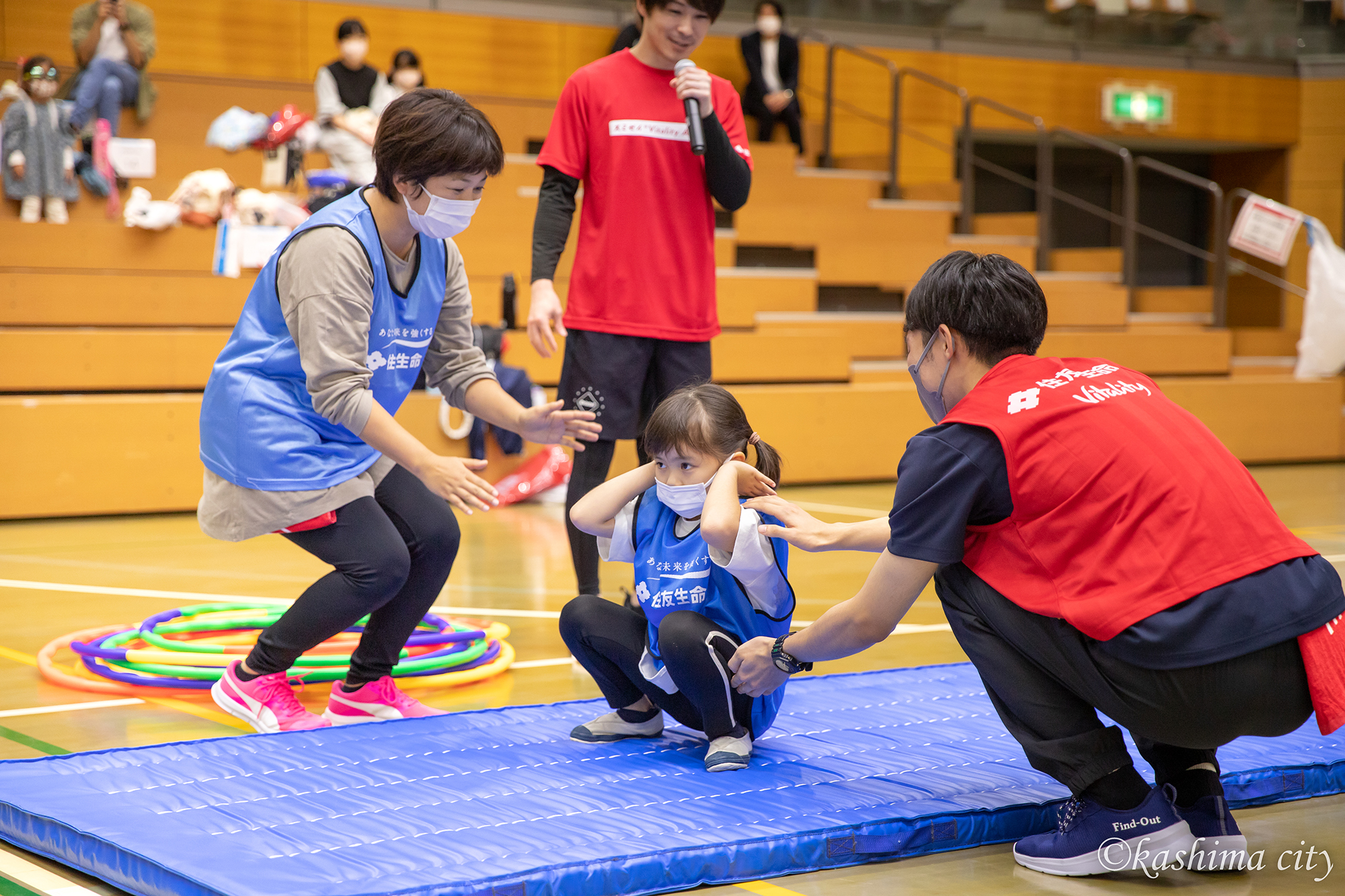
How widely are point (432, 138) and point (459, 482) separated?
668 mm

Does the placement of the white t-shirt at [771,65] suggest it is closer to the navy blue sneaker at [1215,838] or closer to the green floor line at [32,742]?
the green floor line at [32,742]

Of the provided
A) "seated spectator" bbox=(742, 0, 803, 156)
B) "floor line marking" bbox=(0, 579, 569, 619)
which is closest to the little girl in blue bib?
"floor line marking" bbox=(0, 579, 569, 619)

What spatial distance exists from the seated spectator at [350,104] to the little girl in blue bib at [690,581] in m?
5.33

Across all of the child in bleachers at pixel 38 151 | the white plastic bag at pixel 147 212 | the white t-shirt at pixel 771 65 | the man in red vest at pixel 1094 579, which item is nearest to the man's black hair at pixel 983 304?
the man in red vest at pixel 1094 579

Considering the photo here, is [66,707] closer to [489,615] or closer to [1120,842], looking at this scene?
[489,615]

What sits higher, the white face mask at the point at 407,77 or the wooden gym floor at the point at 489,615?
the white face mask at the point at 407,77

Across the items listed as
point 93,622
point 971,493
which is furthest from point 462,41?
point 971,493

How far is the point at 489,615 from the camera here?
4051mm

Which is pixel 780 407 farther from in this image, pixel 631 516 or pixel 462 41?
pixel 631 516

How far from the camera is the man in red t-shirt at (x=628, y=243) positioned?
3.32m

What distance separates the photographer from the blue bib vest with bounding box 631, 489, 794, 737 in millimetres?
2416

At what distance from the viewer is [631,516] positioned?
99.3 inches

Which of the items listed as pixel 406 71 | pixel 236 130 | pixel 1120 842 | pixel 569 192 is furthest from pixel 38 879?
pixel 406 71

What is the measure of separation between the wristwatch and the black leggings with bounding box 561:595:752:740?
0.51ft
